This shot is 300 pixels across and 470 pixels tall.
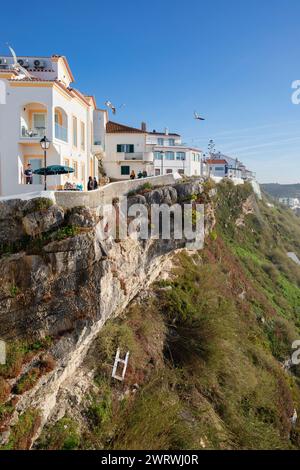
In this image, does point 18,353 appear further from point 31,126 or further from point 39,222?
point 31,126

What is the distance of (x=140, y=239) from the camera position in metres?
16.8

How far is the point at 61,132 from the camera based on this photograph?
67.6 feet

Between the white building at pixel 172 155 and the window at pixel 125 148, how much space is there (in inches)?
188

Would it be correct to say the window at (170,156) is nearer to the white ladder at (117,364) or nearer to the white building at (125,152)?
the white building at (125,152)

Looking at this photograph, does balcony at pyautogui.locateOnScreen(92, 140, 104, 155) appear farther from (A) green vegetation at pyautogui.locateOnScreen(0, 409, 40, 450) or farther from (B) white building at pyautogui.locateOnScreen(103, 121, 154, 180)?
(A) green vegetation at pyautogui.locateOnScreen(0, 409, 40, 450)

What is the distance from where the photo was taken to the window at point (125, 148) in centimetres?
3375

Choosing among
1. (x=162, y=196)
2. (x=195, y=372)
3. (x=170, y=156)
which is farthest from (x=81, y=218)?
(x=170, y=156)

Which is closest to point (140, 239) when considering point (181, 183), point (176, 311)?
point (181, 183)

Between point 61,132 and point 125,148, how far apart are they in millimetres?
13646

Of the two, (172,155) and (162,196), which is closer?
(162,196)

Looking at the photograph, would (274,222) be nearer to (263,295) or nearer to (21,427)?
(263,295)

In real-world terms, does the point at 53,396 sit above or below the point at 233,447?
above

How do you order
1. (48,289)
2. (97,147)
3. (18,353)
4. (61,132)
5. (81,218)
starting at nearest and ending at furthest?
(18,353) < (48,289) < (81,218) < (61,132) < (97,147)

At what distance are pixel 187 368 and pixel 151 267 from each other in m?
5.42
